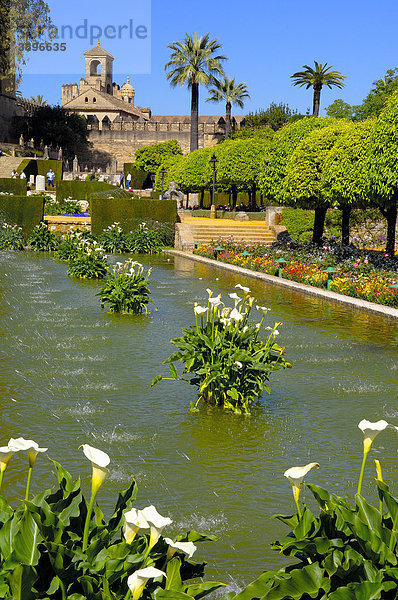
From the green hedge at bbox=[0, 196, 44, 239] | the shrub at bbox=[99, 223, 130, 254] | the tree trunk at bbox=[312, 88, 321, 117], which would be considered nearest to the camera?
the shrub at bbox=[99, 223, 130, 254]

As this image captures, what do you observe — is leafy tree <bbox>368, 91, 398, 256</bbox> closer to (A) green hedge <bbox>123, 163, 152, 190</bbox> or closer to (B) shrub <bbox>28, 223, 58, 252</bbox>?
(B) shrub <bbox>28, 223, 58, 252</bbox>

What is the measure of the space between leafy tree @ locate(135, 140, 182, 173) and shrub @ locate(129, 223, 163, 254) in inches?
1519

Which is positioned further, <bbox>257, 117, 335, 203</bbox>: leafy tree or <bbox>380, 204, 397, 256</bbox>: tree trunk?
<bbox>257, 117, 335, 203</bbox>: leafy tree

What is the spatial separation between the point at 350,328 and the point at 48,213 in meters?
25.3

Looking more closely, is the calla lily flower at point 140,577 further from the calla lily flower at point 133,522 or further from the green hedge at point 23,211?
the green hedge at point 23,211

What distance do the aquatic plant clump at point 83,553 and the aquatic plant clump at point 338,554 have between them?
0.80ft

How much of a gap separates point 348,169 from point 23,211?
13.7 meters

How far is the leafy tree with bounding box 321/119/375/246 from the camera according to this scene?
1717 centimetres

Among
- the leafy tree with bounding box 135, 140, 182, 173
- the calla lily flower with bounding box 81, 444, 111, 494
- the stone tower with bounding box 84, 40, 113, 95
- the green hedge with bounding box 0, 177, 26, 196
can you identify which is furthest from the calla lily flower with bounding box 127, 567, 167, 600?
the stone tower with bounding box 84, 40, 113, 95

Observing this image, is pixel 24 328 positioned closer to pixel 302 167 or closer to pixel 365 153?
pixel 365 153

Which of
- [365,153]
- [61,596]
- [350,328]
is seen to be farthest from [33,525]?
[365,153]

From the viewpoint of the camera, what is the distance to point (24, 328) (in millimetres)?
9312

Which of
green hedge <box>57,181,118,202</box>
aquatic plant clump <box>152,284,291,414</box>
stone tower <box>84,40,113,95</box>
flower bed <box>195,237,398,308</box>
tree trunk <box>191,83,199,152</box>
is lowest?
flower bed <box>195,237,398,308</box>

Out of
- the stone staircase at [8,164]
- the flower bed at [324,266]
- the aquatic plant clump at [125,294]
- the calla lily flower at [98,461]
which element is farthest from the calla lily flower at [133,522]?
the stone staircase at [8,164]
